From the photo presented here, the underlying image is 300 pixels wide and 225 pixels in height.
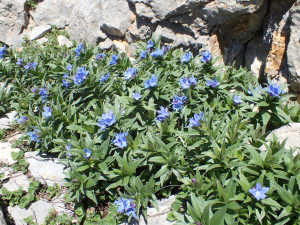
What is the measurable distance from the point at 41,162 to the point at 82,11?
4.94 meters

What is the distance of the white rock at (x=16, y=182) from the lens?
360 centimetres

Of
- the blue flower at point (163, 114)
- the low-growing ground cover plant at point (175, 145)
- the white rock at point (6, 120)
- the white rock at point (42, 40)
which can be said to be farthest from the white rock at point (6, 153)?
the white rock at point (42, 40)

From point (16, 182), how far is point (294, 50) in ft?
17.6

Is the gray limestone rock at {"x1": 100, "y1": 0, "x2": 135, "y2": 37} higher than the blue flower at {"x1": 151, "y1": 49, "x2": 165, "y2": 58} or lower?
higher

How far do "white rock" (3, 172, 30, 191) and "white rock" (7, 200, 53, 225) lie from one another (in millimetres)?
329

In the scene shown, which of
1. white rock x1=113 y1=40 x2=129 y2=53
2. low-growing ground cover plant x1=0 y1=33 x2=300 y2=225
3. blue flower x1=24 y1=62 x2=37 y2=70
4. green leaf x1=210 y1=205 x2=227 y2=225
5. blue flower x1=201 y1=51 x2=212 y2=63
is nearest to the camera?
green leaf x1=210 y1=205 x2=227 y2=225

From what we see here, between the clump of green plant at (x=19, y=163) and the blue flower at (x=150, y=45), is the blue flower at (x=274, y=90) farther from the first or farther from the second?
the clump of green plant at (x=19, y=163)

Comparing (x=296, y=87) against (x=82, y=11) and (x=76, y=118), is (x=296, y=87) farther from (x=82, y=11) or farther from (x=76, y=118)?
(x=82, y=11)

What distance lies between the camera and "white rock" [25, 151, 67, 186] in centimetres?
362

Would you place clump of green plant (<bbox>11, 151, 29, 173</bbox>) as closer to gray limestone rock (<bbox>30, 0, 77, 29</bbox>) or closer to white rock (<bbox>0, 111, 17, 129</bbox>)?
white rock (<bbox>0, 111, 17, 129</bbox>)

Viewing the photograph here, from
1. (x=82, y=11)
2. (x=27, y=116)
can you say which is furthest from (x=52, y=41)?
(x=27, y=116)

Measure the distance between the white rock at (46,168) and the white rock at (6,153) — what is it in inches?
10.4

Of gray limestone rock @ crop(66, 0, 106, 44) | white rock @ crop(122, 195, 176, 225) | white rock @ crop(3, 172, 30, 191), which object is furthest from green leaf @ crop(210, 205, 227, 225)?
gray limestone rock @ crop(66, 0, 106, 44)

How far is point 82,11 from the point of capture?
6.87m
